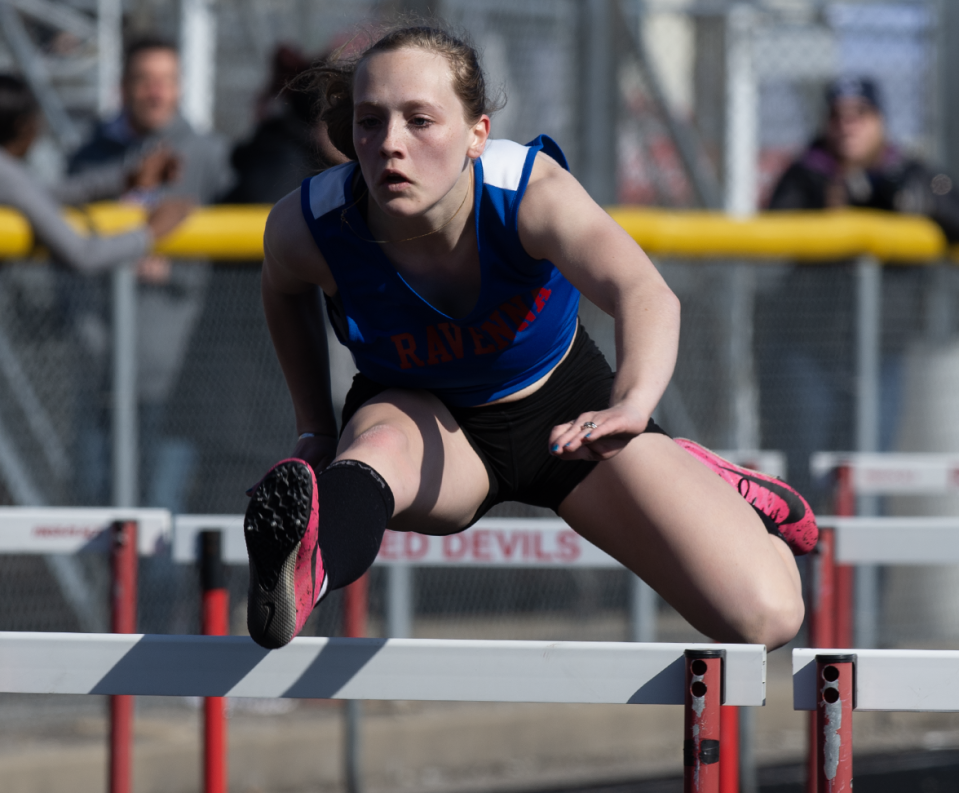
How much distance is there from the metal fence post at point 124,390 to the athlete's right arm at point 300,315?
66.1 inches

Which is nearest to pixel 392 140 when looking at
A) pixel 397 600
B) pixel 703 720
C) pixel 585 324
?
pixel 703 720

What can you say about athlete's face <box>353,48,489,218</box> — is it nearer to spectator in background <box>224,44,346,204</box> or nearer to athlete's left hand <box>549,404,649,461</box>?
athlete's left hand <box>549,404,649,461</box>

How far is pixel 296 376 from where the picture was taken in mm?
2746

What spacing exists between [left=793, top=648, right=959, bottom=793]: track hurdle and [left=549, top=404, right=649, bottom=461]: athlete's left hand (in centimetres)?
41

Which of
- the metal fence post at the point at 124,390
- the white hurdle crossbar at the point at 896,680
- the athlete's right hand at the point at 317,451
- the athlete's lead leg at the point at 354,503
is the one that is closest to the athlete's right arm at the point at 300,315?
the athlete's right hand at the point at 317,451

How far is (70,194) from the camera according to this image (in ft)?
15.3

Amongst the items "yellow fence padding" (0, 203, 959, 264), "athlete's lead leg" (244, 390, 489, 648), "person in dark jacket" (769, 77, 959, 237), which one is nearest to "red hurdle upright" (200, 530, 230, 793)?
"athlete's lead leg" (244, 390, 489, 648)

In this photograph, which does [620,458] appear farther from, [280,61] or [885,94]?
[885,94]

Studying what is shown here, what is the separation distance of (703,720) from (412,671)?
0.45m

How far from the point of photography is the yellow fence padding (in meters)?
4.41

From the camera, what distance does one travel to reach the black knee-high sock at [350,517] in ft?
6.91

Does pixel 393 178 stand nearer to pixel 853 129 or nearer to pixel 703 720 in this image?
pixel 703 720

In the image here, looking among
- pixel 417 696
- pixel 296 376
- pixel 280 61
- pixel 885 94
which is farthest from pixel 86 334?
pixel 885 94

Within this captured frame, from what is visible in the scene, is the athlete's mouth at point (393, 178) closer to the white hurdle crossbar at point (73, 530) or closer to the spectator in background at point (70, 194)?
the white hurdle crossbar at point (73, 530)
